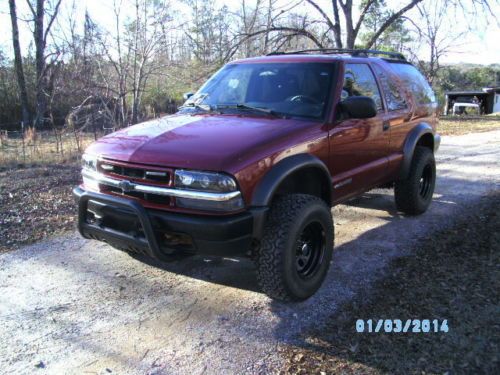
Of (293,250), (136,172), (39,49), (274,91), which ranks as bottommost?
(293,250)

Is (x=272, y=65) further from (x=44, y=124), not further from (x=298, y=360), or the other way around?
(x=44, y=124)

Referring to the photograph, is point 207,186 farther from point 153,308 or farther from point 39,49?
point 39,49

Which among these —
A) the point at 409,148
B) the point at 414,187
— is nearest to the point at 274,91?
the point at 409,148

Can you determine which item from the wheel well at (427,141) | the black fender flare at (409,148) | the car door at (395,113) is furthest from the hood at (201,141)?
the wheel well at (427,141)

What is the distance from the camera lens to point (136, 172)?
10.9 feet

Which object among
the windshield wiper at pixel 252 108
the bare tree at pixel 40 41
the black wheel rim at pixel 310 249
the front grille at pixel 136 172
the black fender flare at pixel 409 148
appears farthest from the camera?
the bare tree at pixel 40 41

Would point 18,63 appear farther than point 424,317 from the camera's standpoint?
Yes

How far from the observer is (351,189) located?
14.8ft

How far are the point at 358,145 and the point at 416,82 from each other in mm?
→ 2063

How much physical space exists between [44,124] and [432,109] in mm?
21781

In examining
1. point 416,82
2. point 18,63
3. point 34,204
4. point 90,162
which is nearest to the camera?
point 90,162

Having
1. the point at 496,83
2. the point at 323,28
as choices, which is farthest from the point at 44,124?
the point at 496,83

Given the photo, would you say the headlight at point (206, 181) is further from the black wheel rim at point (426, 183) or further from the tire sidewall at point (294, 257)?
the black wheel rim at point (426, 183)

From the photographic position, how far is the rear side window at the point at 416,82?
18.3ft
